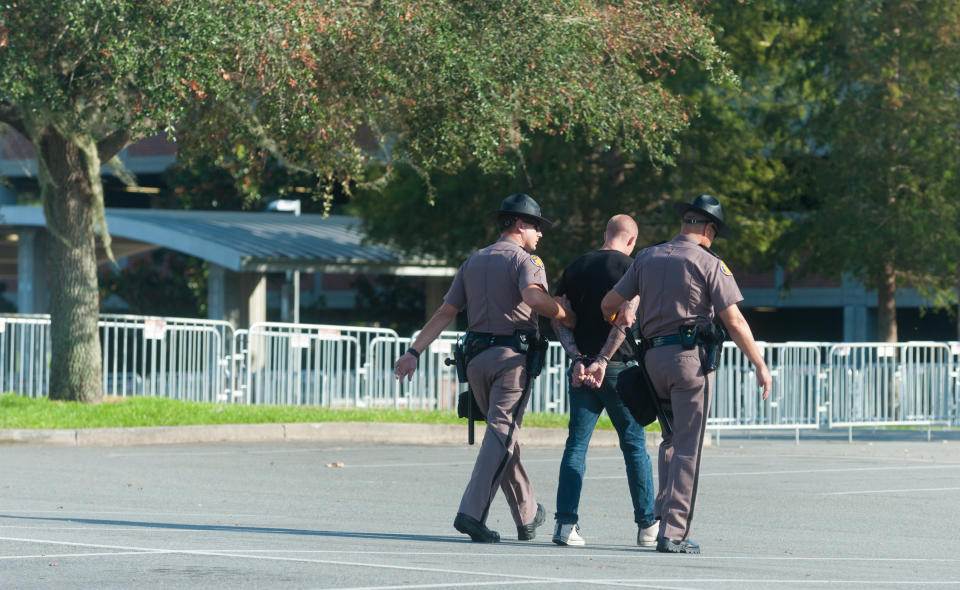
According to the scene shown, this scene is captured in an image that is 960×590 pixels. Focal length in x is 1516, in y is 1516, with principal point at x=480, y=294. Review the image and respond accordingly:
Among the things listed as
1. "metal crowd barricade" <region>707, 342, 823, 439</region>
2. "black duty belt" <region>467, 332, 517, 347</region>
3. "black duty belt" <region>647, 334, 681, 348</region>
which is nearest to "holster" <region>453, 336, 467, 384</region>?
"black duty belt" <region>467, 332, 517, 347</region>

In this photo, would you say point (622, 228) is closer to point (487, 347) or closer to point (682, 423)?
point (487, 347)

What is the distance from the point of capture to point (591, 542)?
845 cm

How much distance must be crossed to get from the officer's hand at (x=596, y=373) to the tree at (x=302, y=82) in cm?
706

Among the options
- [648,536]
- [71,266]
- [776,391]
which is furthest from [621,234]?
[71,266]

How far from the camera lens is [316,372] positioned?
64.8ft

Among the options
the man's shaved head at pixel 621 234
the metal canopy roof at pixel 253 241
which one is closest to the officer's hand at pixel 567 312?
the man's shaved head at pixel 621 234

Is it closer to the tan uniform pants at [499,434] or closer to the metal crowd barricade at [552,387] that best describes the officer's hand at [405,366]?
the tan uniform pants at [499,434]

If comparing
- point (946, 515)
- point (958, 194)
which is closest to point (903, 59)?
point (958, 194)

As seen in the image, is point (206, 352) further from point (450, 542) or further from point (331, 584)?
point (331, 584)

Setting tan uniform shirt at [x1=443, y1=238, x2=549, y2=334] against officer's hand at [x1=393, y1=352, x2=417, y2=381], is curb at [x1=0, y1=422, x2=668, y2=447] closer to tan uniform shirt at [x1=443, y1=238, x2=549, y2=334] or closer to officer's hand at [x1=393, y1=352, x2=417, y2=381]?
officer's hand at [x1=393, y1=352, x2=417, y2=381]

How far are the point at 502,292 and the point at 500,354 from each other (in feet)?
1.10

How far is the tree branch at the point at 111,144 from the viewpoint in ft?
57.9

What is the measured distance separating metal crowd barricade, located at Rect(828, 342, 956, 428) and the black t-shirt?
10.7 metres

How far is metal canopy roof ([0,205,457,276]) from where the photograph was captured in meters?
28.1
